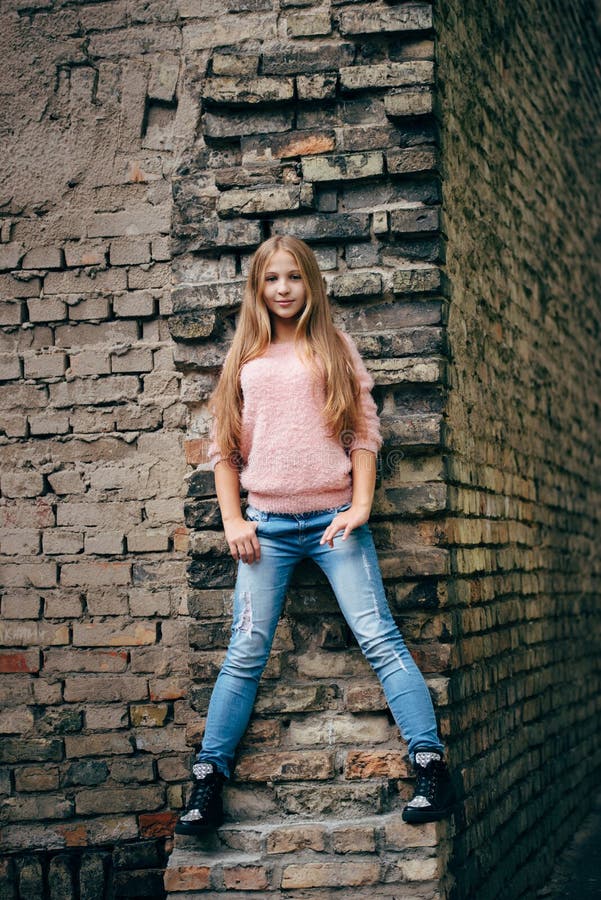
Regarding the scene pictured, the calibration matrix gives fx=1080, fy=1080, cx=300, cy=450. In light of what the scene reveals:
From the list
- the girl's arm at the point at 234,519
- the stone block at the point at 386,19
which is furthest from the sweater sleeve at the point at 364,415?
the stone block at the point at 386,19

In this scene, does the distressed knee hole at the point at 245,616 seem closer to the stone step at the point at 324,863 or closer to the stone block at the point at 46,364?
the stone step at the point at 324,863

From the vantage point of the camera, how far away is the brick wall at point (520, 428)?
141 inches

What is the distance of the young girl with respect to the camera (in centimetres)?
308

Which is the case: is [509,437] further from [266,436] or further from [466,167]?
[266,436]

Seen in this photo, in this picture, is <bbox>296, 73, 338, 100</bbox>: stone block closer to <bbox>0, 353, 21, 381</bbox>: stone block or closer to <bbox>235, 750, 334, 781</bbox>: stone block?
<bbox>0, 353, 21, 381</bbox>: stone block

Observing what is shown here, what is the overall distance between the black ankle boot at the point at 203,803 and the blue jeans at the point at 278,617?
32 millimetres

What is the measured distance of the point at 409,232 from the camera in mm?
3301

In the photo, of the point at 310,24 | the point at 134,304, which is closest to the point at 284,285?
the point at 310,24

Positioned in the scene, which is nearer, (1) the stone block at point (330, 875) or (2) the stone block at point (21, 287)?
(1) the stone block at point (330, 875)

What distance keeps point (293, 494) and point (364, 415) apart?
31 centimetres

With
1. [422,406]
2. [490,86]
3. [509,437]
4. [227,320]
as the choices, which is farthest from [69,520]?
[490,86]

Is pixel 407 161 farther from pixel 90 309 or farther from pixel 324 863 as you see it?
pixel 324 863

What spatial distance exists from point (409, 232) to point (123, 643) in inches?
71.5

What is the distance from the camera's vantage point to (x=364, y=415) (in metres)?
3.15
